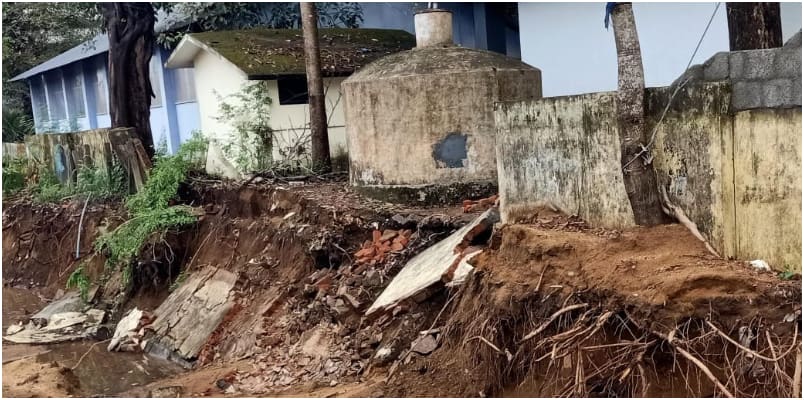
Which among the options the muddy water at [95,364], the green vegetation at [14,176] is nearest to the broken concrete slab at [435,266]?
the muddy water at [95,364]

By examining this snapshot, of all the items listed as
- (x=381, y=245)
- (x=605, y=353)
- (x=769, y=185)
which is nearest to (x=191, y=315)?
(x=381, y=245)

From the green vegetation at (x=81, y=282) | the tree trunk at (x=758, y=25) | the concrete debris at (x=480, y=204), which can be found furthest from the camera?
the green vegetation at (x=81, y=282)

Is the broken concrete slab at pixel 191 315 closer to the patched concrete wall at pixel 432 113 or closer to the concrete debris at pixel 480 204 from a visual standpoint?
the patched concrete wall at pixel 432 113

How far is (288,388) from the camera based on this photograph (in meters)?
7.20

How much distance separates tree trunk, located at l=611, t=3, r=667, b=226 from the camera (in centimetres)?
603

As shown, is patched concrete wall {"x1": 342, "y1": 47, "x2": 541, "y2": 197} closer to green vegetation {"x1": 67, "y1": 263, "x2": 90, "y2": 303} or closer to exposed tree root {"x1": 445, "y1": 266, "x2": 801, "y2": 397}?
exposed tree root {"x1": 445, "y1": 266, "x2": 801, "y2": 397}

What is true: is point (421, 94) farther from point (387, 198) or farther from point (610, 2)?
point (610, 2)

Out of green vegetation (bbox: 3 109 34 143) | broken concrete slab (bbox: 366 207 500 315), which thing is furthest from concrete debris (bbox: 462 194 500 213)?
green vegetation (bbox: 3 109 34 143)

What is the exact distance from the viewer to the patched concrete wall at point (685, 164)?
522cm

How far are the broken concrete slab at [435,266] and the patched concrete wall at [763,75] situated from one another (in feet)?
8.60

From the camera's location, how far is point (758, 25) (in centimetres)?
704

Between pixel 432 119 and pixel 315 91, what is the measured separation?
3116mm

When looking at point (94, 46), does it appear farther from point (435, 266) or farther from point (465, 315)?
point (465, 315)

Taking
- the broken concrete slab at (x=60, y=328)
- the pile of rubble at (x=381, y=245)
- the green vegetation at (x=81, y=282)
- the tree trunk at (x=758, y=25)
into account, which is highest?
the tree trunk at (x=758, y=25)
